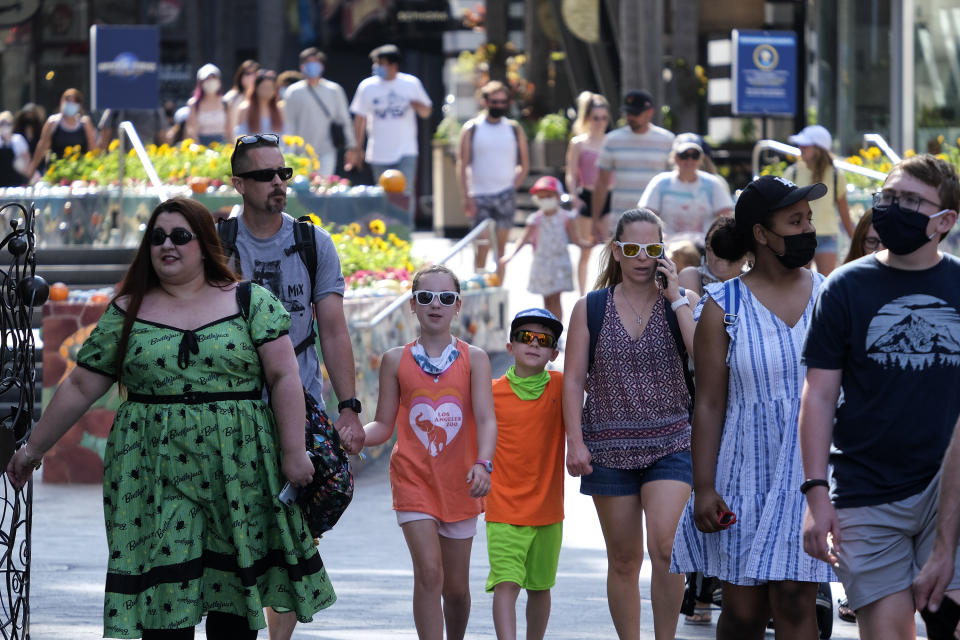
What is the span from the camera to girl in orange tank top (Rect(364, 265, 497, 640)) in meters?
6.19

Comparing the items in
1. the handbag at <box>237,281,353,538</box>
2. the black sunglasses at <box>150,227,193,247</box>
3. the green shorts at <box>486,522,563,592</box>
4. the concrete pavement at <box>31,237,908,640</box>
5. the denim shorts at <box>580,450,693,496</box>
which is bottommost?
the concrete pavement at <box>31,237,908,640</box>

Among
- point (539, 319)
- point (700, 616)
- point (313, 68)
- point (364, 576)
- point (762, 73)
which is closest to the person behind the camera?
point (539, 319)

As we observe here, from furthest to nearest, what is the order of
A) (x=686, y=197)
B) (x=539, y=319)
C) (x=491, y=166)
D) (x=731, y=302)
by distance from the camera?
(x=491, y=166)
(x=686, y=197)
(x=539, y=319)
(x=731, y=302)

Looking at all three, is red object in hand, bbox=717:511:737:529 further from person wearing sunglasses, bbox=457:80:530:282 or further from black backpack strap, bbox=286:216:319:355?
person wearing sunglasses, bbox=457:80:530:282

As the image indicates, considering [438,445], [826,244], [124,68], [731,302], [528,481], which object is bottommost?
[528,481]

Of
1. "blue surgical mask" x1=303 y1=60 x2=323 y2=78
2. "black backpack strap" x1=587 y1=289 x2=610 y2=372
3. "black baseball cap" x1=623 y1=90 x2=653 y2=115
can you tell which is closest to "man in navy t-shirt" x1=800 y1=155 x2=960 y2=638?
"black backpack strap" x1=587 y1=289 x2=610 y2=372

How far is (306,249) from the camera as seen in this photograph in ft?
20.5

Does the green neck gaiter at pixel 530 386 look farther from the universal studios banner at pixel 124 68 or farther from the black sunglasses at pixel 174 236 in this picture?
the universal studios banner at pixel 124 68

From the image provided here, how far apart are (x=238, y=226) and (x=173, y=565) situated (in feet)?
5.02

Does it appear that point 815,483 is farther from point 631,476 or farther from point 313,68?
point 313,68

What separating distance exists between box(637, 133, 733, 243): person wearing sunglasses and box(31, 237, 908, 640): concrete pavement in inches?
67.9

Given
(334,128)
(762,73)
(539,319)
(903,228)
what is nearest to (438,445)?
(539,319)

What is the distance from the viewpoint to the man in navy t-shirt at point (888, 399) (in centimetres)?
460

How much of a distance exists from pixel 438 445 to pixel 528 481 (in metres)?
0.40
